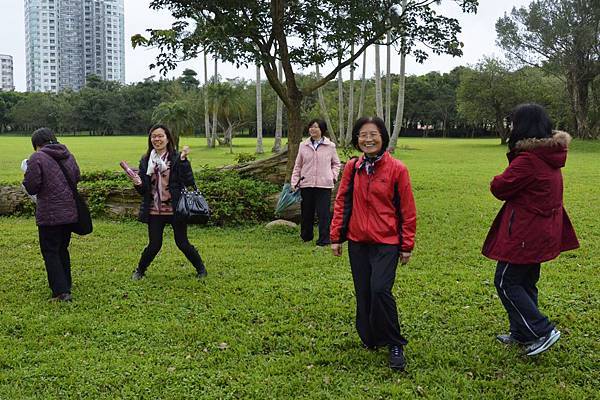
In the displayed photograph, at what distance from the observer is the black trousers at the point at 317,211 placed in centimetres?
791

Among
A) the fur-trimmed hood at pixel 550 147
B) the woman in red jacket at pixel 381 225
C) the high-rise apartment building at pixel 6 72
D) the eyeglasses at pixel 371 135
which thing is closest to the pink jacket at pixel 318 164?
the woman in red jacket at pixel 381 225

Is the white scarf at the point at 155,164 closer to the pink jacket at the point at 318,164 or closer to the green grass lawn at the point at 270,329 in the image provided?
the green grass lawn at the point at 270,329

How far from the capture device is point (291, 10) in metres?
9.77

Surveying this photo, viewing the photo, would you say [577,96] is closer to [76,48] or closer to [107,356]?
[107,356]

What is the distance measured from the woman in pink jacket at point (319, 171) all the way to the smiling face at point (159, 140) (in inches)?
95.4

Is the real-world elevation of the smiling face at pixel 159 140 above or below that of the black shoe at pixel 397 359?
above

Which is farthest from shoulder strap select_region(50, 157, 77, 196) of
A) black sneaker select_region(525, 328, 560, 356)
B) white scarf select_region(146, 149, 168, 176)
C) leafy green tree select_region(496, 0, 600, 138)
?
leafy green tree select_region(496, 0, 600, 138)

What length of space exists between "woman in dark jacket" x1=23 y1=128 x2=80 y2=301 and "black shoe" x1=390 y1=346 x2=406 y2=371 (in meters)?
3.26

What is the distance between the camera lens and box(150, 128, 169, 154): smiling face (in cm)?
586

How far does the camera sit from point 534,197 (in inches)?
156

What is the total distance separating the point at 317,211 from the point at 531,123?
14.4ft

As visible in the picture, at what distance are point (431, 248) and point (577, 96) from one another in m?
36.6

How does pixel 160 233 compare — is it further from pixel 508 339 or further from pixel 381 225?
pixel 508 339

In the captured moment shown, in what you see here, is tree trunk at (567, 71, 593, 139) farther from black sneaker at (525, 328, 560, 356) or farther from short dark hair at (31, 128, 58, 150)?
short dark hair at (31, 128, 58, 150)
